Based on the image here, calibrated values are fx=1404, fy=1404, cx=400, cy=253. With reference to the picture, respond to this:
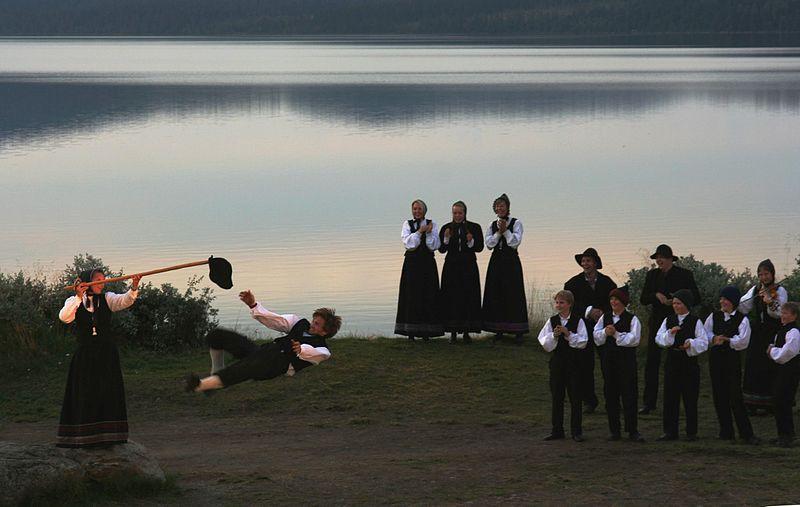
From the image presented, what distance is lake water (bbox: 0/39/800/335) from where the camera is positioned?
23.8 metres

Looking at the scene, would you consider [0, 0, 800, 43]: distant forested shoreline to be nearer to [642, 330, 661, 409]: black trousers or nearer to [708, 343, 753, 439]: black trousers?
[642, 330, 661, 409]: black trousers

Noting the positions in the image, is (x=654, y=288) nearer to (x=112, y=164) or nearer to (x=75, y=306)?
(x=75, y=306)

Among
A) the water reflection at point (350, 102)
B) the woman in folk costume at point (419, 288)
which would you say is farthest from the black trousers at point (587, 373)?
the water reflection at point (350, 102)

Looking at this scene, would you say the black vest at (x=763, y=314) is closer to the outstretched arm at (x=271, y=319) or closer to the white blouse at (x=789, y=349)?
the white blouse at (x=789, y=349)

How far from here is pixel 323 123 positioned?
160ft

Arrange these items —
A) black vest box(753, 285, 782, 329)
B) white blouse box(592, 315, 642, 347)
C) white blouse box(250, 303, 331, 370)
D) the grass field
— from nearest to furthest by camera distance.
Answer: the grass field → white blouse box(250, 303, 331, 370) → white blouse box(592, 315, 642, 347) → black vest box(753, 285, 782, 329)

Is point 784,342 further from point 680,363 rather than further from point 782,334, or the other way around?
point 680,363

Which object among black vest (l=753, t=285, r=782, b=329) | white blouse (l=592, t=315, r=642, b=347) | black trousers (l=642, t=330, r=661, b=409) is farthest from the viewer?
black trousers (l=642, t=330, r=661, b=409)

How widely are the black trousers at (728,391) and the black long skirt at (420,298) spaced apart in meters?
4.60

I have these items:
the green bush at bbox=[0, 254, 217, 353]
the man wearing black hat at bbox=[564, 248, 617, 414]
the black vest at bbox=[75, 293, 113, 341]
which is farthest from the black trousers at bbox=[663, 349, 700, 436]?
the green bush at bbox=[0, 254, 217, 353]

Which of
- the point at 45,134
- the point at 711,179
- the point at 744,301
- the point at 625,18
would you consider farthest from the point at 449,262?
the point at 625,18

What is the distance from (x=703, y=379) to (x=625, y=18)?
151 meters

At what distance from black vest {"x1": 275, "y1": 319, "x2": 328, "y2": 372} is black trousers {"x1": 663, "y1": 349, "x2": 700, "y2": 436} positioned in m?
3.19

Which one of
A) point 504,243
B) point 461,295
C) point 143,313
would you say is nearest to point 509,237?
point 504,243
